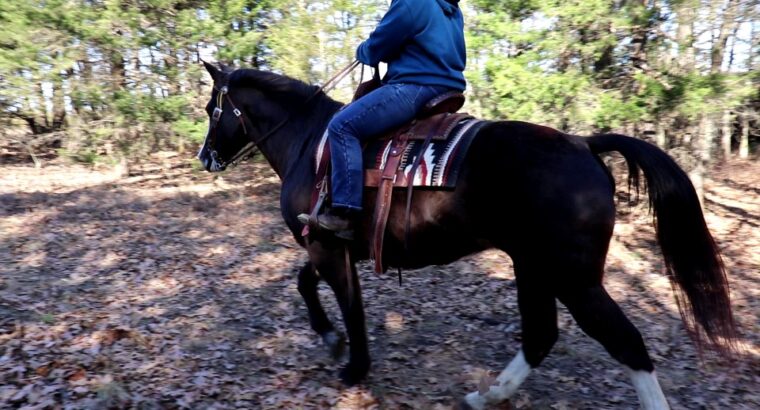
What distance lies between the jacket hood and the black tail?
1456 millimetres

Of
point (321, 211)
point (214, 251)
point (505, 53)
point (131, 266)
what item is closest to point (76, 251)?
point (131, 266)

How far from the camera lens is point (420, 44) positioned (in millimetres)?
3908

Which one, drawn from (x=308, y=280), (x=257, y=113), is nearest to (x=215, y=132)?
(x=257, y=113)

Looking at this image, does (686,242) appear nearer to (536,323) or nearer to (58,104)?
(536,323)

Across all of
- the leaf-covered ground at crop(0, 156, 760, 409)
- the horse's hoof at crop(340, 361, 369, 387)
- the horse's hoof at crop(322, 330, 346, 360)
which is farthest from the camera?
the horse's hoof at crop(322, 330, 346, 360)

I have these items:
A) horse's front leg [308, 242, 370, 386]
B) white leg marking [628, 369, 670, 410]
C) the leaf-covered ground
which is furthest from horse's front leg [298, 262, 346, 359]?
white leg marking [628, 369, 670, 410]

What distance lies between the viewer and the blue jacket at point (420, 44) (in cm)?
378

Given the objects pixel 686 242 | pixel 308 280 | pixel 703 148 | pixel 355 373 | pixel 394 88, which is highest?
pixel 394 88

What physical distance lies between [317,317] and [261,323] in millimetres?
1240

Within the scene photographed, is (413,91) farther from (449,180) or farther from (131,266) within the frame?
(131,266)

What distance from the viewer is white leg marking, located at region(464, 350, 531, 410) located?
160 inches

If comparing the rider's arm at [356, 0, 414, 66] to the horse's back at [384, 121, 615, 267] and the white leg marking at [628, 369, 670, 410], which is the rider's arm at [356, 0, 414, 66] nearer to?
the horse's back at [384, 121, 615, 267]

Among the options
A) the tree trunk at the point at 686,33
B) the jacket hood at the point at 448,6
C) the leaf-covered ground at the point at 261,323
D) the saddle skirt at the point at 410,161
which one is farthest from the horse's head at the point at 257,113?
the tree trunk at the point at 686,33

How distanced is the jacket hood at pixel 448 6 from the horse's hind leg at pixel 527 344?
2.13m
